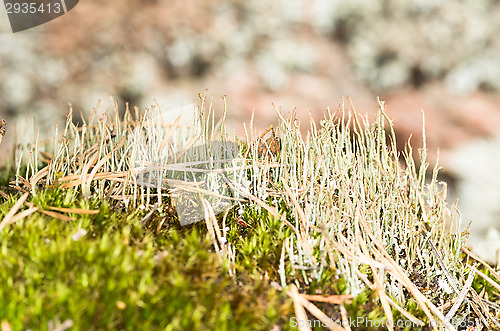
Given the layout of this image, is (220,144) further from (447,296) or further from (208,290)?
(447,296)

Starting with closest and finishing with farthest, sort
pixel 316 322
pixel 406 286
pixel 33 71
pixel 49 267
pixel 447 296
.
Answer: pixel 49 267, pixel 316 322, pixel 406 286, pixel 447 296, pixel 33 71

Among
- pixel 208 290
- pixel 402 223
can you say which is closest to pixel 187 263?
pixel 208 290

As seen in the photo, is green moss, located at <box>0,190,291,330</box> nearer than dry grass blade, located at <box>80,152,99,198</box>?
Yes

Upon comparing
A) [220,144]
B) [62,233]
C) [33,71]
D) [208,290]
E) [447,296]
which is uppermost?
[33,71]

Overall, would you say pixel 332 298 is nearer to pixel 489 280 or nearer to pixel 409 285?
pixel 409 285

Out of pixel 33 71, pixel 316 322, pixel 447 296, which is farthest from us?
pixel 33 71

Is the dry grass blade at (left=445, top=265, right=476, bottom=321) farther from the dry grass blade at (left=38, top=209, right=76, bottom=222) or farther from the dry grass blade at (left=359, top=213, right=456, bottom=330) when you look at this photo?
the dry grass blade at (left=38, top=209, right=76, bottom=222)

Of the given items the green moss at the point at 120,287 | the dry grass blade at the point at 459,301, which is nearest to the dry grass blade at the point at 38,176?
the green moss at the point at 120,287

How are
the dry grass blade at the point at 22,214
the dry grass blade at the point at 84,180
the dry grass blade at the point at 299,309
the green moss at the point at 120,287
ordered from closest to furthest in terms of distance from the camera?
the green moss at the point at 120,287, the dry grass blade at the point at 299,309, the dry grass blade at the point at 22,214, the dry grass blade at the point at 84,180

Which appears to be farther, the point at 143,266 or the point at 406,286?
the point at 406,286

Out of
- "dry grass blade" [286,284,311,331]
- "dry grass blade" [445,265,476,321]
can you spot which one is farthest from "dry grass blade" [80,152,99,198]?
"dry grass blade" [445,265,476,321]

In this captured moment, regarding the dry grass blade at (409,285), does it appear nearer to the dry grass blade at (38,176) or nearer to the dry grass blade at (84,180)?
the dry grass blade at (84,180)
